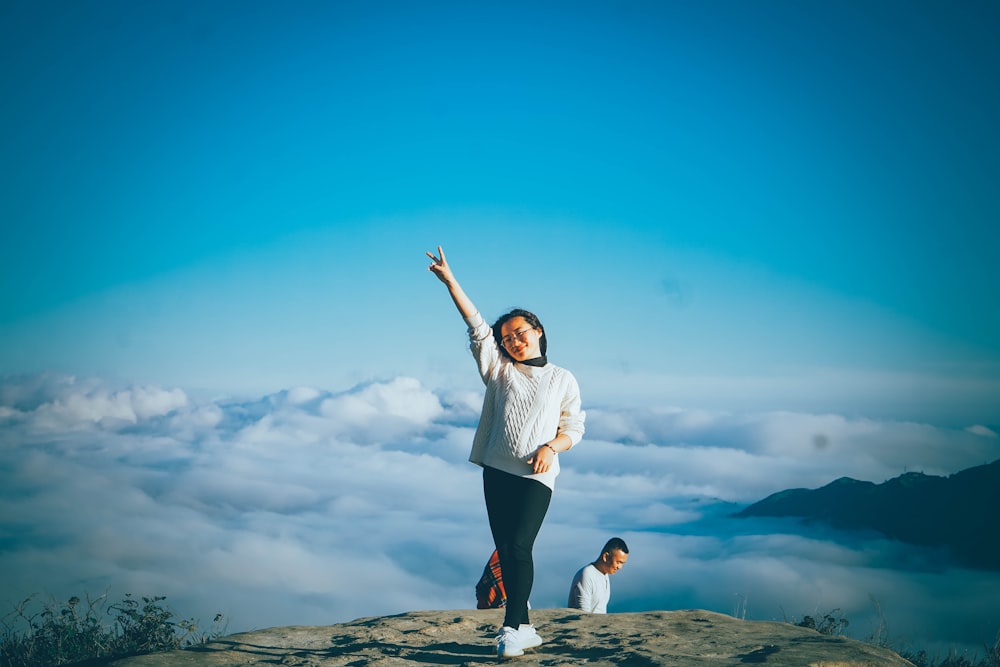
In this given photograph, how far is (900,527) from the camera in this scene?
4284 centimetres

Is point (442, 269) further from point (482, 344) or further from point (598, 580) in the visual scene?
point (598, 580)

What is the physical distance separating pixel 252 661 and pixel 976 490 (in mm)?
45235

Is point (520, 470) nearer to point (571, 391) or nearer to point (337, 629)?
point (571, 391)

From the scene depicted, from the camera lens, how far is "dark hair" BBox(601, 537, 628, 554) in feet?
22.7

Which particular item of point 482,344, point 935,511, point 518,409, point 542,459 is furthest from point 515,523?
point 935,511

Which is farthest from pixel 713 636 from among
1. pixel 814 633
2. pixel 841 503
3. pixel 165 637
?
pixel 841 503

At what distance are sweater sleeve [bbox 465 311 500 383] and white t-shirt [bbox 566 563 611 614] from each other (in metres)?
3.22

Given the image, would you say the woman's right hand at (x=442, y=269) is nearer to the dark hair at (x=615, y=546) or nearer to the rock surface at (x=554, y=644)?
the rock surface at (x=554, y=644)

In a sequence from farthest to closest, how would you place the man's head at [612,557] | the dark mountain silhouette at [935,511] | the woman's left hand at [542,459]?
the dark mountain silhouette at [935,511] → the man's head at [612,557] → the woman's left hand at [542,459]

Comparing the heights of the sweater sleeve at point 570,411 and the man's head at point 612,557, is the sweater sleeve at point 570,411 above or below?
above

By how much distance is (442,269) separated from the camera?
426 cm

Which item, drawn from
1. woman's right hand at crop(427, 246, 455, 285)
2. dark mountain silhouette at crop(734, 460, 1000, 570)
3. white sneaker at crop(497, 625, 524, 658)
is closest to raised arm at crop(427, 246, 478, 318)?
woman's right hand at crop(427, 246, 455, 285)

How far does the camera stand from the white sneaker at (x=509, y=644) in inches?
167

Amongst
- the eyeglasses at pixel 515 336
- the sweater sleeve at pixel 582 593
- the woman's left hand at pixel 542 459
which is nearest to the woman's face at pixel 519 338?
the eyeglasses at pixel 515 336
